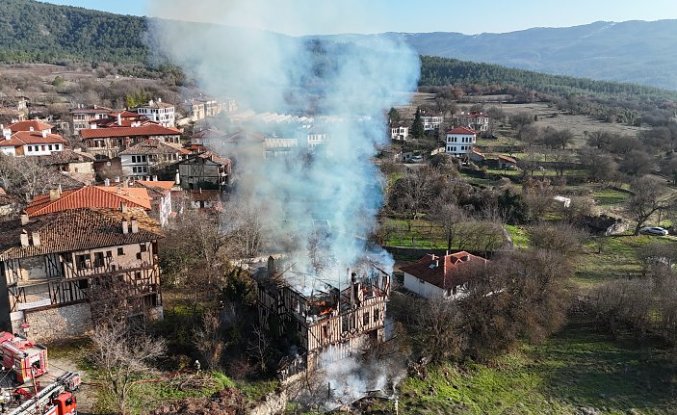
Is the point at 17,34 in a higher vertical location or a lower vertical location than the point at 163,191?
higher

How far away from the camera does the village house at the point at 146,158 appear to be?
4966cm

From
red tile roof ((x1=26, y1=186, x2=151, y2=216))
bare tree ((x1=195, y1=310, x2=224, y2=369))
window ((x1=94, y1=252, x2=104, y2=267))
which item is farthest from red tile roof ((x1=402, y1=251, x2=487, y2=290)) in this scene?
window ((x1=94, y1=252, x2=104, y2=267))

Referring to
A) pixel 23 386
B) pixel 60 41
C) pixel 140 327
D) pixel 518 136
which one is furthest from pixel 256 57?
pixel 60 41

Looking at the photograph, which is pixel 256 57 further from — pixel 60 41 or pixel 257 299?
pixel 60 41

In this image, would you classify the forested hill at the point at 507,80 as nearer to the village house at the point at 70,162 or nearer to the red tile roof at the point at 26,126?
the red tile roof at the point at 26,126

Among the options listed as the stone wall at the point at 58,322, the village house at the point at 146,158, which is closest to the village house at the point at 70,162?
the village house at the point at 146,158

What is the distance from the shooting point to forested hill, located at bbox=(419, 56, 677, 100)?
125 m

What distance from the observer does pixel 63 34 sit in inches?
5079

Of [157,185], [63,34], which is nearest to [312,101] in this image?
[157,185]

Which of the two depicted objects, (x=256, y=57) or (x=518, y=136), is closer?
(x=256, y=57)

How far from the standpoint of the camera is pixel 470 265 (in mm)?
29781

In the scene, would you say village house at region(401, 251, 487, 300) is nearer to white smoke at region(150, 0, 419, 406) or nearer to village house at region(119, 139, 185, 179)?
white smoke at region(150, 0, 419, 406)

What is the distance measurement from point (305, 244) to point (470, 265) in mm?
9699

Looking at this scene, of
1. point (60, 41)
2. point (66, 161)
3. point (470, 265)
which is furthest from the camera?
point (60, 41)
